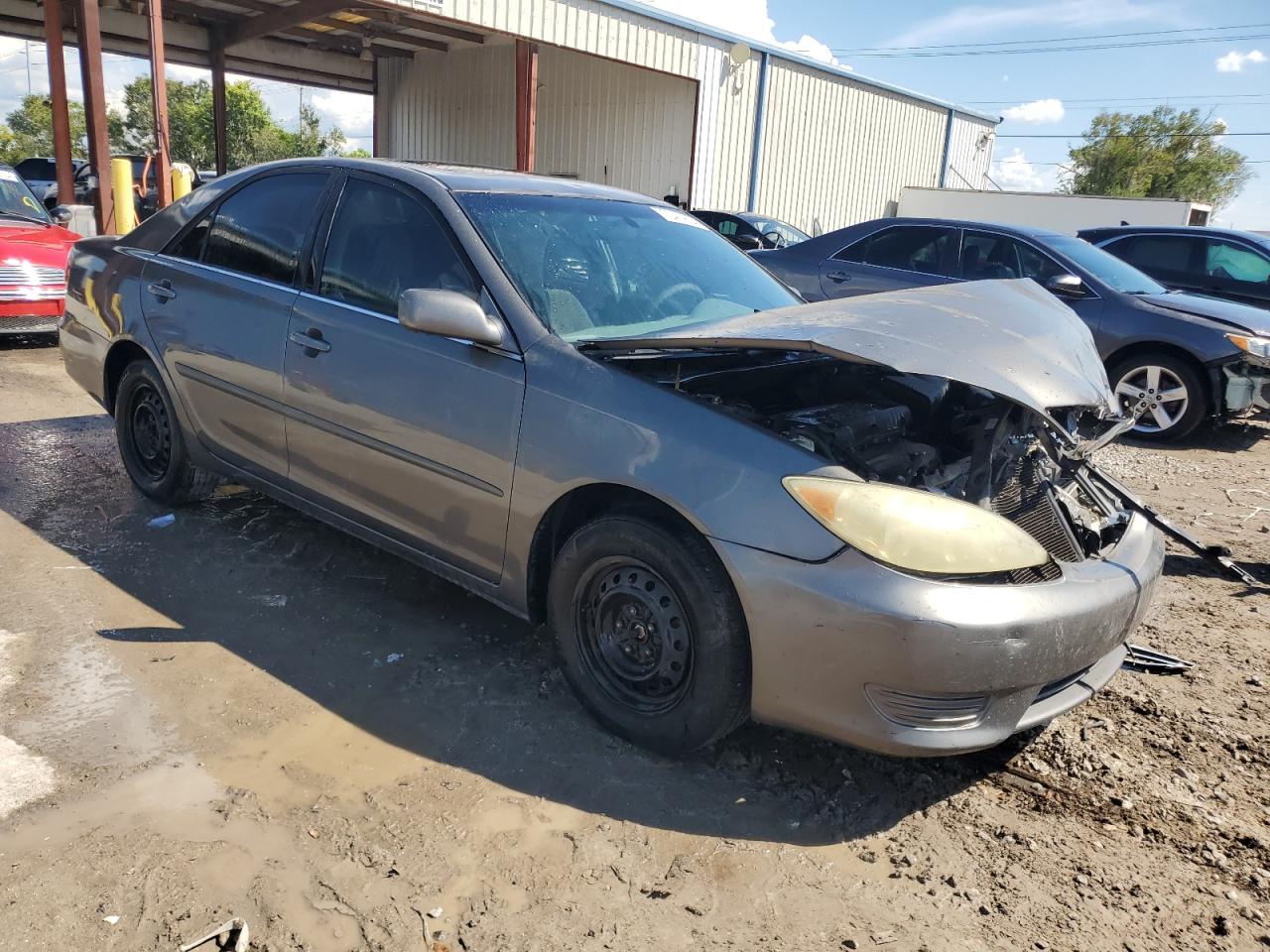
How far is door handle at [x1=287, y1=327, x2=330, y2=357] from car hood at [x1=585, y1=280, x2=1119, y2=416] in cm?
113

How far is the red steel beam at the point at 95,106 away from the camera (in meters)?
12.5

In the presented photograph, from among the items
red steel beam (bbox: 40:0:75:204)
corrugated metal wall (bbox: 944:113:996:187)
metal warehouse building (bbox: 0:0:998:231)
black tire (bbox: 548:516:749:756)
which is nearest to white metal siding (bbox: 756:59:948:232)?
metal warehouse building (bbox: 0:0:998:231)

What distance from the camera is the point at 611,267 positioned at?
3.38 metres

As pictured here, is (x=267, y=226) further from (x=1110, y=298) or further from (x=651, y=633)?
(x=1110, y=298)

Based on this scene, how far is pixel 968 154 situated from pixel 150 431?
85.8 feet

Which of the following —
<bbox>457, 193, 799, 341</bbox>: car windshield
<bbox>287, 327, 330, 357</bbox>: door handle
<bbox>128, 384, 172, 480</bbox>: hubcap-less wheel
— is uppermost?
<bbox>457, 193, 799, 341</bbox>: car windshield

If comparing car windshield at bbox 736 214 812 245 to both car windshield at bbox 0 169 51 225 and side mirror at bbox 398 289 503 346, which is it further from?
side mirror at bbox 398 289 503 346

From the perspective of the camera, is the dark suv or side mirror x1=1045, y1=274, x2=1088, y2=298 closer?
side mirror x1=1045, y1=274, x2=1088, y2=298

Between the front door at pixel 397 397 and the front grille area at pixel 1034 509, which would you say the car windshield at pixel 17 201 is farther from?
the front grille area at pixel 1034 509

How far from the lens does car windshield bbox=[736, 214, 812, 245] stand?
13109 millimetres

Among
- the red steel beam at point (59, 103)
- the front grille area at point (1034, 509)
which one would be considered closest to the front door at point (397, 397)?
the front grille area at point (1034, 509)

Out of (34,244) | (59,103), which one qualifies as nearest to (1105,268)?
(34,244)

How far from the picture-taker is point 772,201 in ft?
65.8

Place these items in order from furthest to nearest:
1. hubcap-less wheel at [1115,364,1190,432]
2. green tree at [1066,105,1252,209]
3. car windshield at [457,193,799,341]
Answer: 1. green tree at [1066,105,1252,209]
2. hubcap-less wheel at [1115,364,1190,432]
3. car windshield at [457,193,799,341]
